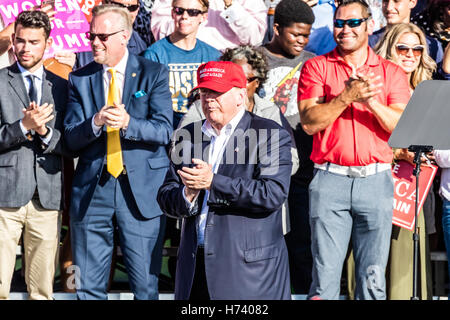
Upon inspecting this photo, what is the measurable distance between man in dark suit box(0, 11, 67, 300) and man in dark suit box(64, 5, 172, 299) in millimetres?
209

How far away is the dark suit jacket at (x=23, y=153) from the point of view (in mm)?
6473

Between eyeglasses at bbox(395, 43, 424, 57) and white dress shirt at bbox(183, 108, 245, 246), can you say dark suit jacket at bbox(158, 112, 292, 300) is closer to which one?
white dress shirt at bbox(183, 108, 245, 246)

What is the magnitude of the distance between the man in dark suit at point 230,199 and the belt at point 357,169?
3.82 feet

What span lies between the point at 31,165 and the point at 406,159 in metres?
2.88

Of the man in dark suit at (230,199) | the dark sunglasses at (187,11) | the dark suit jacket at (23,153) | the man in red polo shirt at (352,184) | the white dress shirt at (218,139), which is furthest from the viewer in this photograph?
the dark sunglasses at (187,11)

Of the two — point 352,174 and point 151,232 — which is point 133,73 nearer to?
point 151,232

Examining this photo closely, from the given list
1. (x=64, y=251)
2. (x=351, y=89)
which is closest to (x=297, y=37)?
(x=351, y=89)

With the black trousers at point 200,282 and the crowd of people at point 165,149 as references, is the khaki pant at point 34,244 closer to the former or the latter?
the crowd of people at point 165,149

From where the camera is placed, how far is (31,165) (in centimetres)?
654

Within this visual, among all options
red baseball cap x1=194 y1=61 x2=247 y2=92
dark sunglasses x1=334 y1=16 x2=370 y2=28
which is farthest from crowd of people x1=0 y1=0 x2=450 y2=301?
red baseball cap x1=194 y1=61 x2=247 y2=92

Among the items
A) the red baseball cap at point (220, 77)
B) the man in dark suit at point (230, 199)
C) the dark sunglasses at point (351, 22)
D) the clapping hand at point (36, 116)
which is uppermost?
the dark sunglasses at point (351, 22)

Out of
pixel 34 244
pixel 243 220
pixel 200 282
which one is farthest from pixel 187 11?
pixel 200 282

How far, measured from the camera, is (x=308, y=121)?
20.7ft

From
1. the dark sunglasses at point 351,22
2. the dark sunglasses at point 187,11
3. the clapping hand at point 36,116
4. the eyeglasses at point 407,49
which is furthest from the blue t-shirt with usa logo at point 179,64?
the eyeglasses at point 407,49
